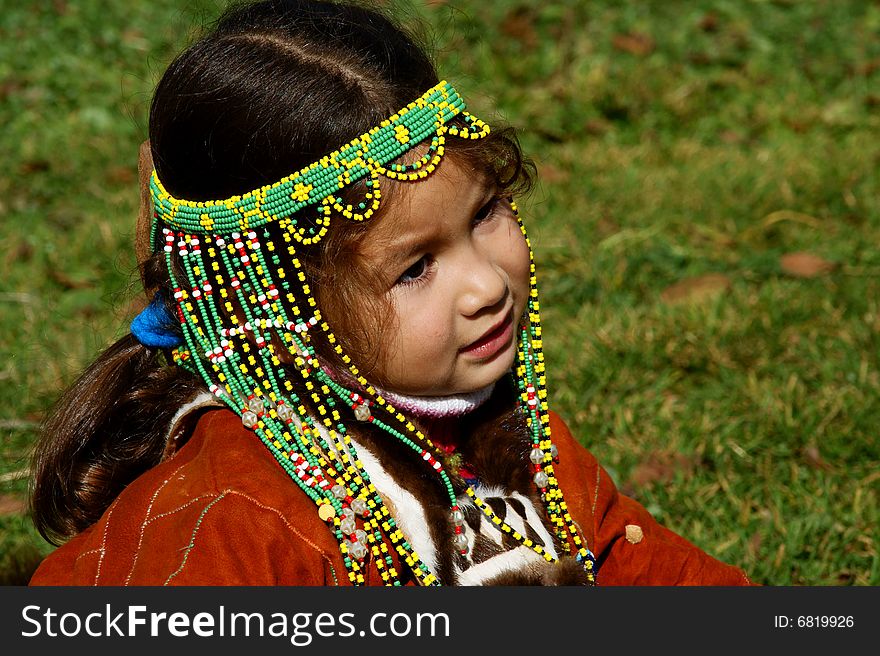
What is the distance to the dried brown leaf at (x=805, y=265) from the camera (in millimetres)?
3799

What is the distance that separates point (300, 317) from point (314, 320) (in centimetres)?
4

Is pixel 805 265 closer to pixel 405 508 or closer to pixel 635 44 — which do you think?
pixel 635 44

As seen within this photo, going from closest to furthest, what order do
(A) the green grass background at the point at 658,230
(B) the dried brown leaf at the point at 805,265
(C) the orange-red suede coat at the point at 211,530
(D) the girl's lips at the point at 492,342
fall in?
(C) the orange-red suede coat at the point at 211,530
(D) the girl's lips at the point at 492,342
(A) the green grass background at the point at 658,230
(B) the dried brown leaf at the point at 805,265

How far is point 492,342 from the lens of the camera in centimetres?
203

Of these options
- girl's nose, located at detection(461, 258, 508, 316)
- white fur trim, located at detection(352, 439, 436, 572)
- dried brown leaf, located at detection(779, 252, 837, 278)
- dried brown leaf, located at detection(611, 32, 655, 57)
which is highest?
girl's nose, located at detection(461, 258, 508, 316)

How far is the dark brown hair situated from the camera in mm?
1874

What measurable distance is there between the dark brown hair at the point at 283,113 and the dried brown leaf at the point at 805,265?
193cm

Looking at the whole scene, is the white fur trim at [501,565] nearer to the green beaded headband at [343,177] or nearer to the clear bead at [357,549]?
the clear bead at [357,549]

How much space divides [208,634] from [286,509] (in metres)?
0.24

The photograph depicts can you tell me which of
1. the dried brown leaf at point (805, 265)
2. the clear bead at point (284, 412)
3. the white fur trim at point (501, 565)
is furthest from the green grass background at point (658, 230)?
the white fur trim at point (501, 565)

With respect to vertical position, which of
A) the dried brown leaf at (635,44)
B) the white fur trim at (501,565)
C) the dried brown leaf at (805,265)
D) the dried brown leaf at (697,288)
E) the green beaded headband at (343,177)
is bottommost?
the dried brown leaf at (635,44)

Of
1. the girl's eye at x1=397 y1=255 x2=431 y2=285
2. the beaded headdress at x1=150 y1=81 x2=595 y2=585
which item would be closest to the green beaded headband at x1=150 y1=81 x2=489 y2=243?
the beaded headdress at x1=150 y1=81 x2=595 y2=585

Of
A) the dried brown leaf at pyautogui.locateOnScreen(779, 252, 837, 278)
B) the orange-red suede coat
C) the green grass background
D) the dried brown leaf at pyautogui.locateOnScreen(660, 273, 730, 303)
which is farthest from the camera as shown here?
the dried brown leaf at pyautogui.locateOnScreen(779, 252, 837, 278)

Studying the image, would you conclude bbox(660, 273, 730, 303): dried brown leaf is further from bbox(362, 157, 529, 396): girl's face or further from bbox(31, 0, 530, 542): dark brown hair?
bbox(362, 157, 529, 396): girl's face
